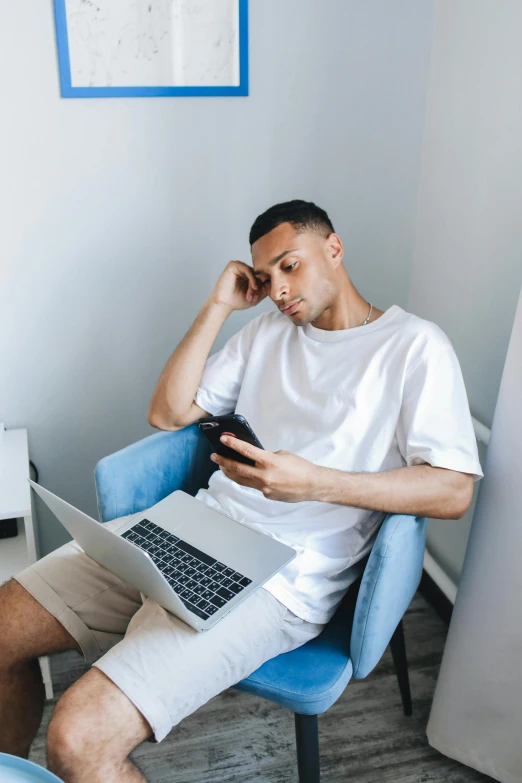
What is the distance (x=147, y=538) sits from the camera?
1.39 metres

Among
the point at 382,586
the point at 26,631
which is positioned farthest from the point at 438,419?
the point at 26,631

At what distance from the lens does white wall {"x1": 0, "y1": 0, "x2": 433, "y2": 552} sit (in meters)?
1.74

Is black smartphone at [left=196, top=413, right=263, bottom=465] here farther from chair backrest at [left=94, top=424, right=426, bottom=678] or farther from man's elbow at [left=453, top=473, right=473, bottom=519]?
man's elbow at [left=453, top=473, right=473, bottom=519]

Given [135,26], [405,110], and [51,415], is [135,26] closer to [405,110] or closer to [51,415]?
[405,110]

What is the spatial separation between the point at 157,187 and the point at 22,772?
1466mm

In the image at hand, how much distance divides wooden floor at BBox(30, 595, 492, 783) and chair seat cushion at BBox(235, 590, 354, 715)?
1.47 feet

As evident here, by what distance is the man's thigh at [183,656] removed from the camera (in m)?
1.11

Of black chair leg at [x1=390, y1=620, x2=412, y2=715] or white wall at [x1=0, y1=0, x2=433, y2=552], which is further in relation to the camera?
white wall at [x1=0, y1=0, x2=433, y2=552]

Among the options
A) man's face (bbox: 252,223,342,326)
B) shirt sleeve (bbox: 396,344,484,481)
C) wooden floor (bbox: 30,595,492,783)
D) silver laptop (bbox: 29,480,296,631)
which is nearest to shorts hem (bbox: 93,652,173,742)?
silver laptop (bbox: 29,480,296,631)

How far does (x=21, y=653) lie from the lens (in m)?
1.33

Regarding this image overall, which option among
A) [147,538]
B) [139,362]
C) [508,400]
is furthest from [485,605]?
[139,362]

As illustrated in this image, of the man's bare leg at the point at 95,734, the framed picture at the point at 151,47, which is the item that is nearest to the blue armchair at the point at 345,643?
the man's bare leg at the point at 95,734

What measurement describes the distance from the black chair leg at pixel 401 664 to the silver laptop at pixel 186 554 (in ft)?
1.81

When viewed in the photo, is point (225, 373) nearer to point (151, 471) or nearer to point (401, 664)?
point (151, 471)
